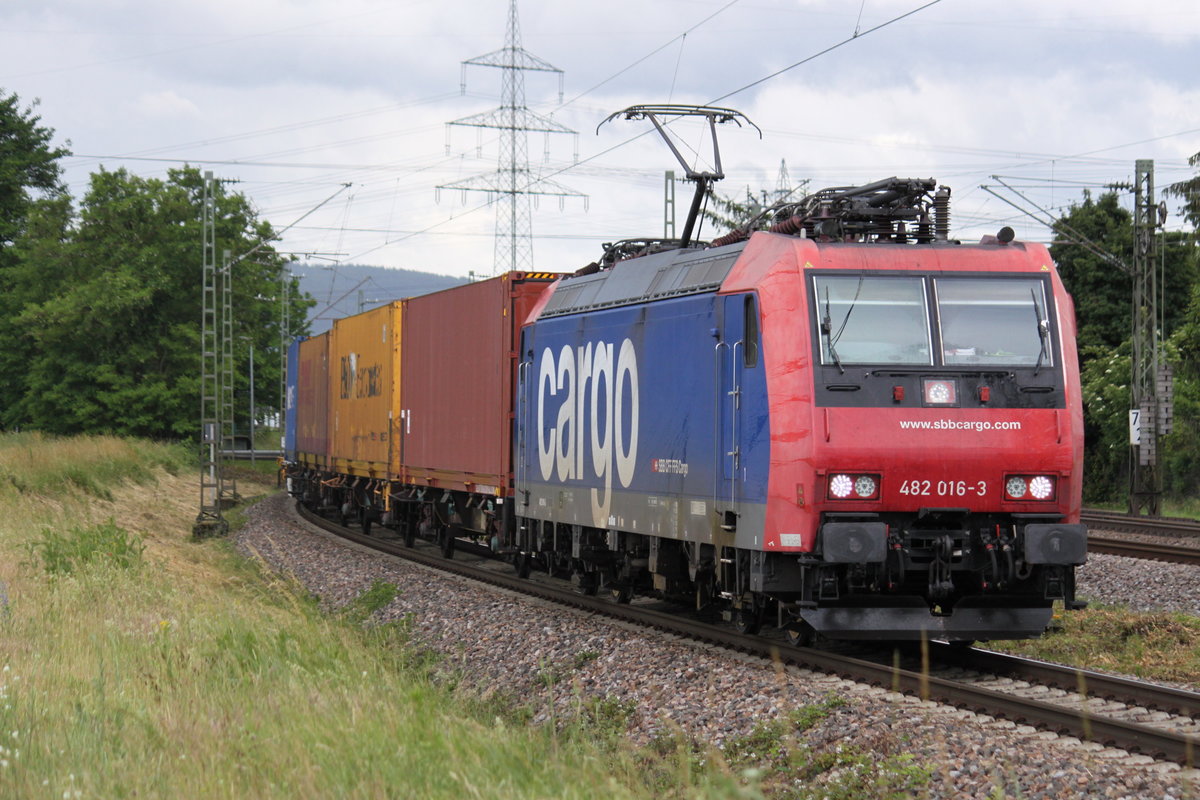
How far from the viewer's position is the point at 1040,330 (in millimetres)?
10391

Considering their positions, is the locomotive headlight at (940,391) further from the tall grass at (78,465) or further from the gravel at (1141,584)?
the tall grass at (78,465)

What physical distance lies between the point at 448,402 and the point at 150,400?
3150 cm

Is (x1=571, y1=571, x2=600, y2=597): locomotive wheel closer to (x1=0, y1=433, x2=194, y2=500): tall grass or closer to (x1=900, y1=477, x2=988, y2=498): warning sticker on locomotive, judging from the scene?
(x1=900, y1=477, x2=988, y2=498): warning sticker on locomotive

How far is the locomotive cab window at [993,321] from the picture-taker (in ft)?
33.8

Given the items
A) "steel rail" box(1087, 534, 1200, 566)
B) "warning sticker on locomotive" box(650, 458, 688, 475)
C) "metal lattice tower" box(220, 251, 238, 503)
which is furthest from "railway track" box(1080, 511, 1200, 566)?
"metal lattice tower" box(220, 251, 238, 503)

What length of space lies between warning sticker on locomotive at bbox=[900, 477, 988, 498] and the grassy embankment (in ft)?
7.09

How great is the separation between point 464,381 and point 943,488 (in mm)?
10496

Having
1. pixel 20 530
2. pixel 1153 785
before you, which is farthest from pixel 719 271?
pixel 20 530

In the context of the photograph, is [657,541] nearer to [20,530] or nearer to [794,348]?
[794,348]

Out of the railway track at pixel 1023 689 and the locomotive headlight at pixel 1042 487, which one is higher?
the locomotive headlight at pixel 1042 487

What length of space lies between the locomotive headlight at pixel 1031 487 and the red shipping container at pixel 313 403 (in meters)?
21.3

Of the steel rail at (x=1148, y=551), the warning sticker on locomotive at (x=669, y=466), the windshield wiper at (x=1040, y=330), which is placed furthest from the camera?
the steel rail at (x=1148, y=551)

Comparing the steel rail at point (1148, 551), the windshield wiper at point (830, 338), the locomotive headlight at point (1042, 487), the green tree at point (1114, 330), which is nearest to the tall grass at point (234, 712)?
the windshield wiper at point (830, 338)

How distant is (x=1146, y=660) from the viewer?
36.0ft
